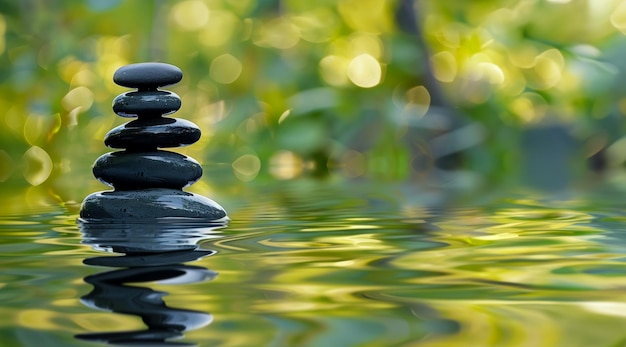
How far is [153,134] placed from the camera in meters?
1.42

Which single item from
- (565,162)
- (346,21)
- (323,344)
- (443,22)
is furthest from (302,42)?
(323,344)

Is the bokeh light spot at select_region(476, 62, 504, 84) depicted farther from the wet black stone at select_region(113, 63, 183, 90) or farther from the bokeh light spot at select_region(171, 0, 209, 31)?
the wet black stone at select_region(113, 63, 183, 90)

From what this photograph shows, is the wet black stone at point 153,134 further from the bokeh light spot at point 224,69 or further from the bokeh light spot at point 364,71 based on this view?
the bokeh light spot at point 224,69

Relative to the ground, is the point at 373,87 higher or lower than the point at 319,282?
higher

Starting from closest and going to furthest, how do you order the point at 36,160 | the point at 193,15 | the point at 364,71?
the point at 36,160, the point at 364,71, the point at 193,15

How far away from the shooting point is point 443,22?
4793mm

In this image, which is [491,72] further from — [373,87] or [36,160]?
[36,160]

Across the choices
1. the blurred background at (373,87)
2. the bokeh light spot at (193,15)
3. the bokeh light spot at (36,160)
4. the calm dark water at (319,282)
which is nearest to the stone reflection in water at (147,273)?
the calm dark water at (319,282)

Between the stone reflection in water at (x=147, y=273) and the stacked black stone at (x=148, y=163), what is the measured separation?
→ 0.08 meters

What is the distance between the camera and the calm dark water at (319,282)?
530mm

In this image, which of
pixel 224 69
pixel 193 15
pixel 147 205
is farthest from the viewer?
pixel 193 15

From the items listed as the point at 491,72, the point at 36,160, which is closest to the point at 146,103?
the point at 36,160

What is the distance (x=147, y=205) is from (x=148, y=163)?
0.27 ft

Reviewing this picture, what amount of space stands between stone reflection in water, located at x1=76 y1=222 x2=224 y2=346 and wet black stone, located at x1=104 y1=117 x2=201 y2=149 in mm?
181
